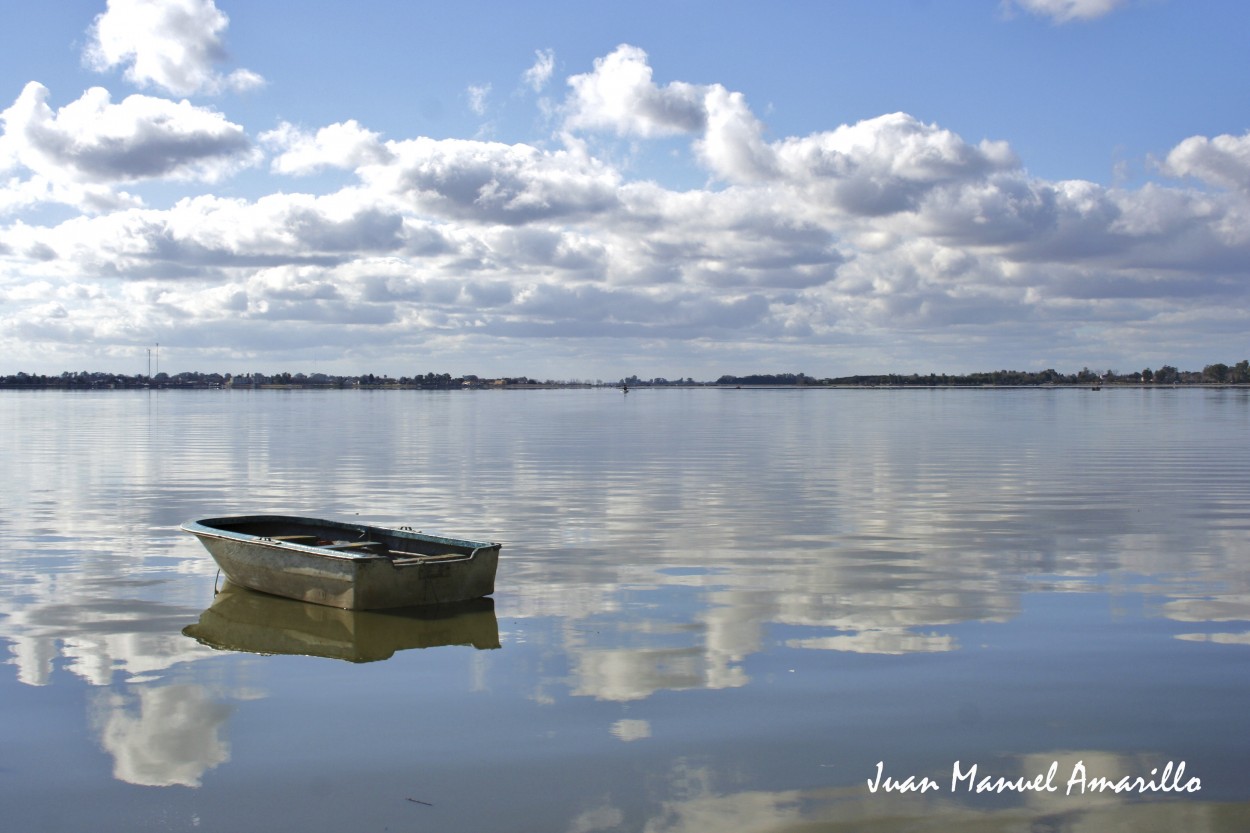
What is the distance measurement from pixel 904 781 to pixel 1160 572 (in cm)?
1402

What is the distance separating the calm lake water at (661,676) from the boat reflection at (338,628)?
8cm

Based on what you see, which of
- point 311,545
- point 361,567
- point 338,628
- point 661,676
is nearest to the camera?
point 661,676

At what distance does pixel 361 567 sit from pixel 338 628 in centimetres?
111

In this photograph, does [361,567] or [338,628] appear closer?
[338,628]

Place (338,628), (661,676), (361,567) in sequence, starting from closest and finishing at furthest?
(661,676) < (338,628) < (361,567)

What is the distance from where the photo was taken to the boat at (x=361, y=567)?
18.5 metres

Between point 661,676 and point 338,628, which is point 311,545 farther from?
point 661,676

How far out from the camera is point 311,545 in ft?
71.2
